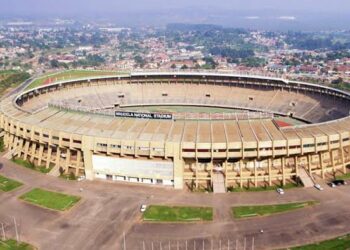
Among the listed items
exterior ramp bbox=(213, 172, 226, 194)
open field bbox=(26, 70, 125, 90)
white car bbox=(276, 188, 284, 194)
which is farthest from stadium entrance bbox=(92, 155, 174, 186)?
open field bbox=(26, 70, 125, 90)

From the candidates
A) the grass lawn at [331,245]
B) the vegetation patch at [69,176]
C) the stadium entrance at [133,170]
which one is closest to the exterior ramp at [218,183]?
the stadium entrance at [133,170]

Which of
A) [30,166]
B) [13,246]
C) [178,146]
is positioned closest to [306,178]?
[178,146]

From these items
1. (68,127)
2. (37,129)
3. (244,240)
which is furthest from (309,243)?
(37,129)

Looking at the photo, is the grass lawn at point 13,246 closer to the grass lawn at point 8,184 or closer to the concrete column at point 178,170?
the grass lawn at point 8,184

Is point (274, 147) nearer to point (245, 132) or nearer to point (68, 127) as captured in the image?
point (245, 132)

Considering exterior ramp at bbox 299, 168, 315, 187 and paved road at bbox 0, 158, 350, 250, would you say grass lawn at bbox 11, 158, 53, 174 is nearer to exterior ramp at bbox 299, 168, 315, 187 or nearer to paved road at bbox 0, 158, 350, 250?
paved road at bbox 0, 158, 350, 250

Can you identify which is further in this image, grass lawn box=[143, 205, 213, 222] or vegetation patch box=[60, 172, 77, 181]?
vegetation patch box=[60, 172, 77, 181]
